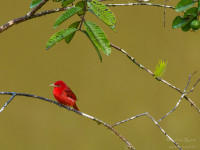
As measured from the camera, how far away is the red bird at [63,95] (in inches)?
99.7

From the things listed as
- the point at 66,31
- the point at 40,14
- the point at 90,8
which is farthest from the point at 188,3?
the point at 40,14

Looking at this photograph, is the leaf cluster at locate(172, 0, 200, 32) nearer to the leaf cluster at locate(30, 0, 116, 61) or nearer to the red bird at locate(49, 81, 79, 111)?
the leaf cluster at locate(30, 0, 116, 61)

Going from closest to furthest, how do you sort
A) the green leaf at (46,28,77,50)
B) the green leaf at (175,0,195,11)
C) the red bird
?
the green leaf at (46,28,77,50) → the green leaf at (175,0,195,11) → the red bird

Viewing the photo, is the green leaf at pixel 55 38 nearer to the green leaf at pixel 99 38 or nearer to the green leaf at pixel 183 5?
the green leaf at pixel 99 38

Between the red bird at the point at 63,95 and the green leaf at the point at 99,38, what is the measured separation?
119cm

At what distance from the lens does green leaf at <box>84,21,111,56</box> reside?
4.50 feet

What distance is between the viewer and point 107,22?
141cm

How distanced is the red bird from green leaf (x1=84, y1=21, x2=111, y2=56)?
1.19 metres

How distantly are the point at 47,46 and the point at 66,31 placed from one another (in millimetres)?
100

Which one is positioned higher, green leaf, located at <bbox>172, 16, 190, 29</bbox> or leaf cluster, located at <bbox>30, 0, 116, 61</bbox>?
green leaf, located at <bbox>172, 16, 190, 29</bbox>

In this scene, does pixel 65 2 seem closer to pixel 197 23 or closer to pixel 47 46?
pixel 47 46

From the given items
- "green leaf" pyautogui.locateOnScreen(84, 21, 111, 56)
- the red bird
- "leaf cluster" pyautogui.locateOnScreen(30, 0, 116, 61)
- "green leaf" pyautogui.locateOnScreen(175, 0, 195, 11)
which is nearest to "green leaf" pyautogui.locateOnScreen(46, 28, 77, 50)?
"leaf cluster" pyautogui.locateOnScreen(30, 0, 116, 61)

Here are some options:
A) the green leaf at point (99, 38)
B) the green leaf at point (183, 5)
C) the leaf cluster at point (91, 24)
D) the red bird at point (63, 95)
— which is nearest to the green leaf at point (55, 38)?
the leaf cluster at point (91, 24)

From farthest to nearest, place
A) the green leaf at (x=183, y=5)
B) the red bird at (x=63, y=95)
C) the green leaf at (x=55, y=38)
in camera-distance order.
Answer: the red bird at (x=63, y=95) → the green leaf at (x=183, y=5) → the green leaf at (x=55, y=38)
